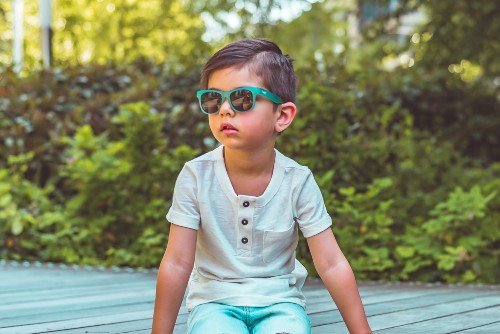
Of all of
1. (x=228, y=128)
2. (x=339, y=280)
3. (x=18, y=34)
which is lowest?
(x=339, y=280)

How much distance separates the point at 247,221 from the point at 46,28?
6431 mm

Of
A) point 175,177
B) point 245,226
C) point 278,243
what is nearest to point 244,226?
point 245,226

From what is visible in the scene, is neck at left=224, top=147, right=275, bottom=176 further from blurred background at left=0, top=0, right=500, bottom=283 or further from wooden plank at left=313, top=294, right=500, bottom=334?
blurred background at left=0, top=0, right=500, bottom=283

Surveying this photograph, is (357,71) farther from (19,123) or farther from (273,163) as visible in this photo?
(273,163)

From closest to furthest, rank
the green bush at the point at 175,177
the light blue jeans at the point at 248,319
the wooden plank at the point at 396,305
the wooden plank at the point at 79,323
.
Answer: the light blue jeans at the point at 248,319 < the wooden plank at the point at 79,323 < the wooden plank at the point at 396,305 < the green bush at the point at 175,177

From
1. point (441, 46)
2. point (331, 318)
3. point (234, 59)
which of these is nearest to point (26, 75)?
point (441, 46)

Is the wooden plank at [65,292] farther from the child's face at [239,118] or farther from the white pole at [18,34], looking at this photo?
the white pole at [18,34]

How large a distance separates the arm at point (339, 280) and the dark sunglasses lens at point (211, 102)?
48cm

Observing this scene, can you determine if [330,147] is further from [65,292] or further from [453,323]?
[453,323]

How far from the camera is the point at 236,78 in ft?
7.70

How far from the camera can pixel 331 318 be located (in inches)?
129

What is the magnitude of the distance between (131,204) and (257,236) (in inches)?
126

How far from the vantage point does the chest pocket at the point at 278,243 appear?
240 cm

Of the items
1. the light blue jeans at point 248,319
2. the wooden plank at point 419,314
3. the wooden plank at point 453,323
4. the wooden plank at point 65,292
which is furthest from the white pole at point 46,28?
the light blue jeans at point 248,319
